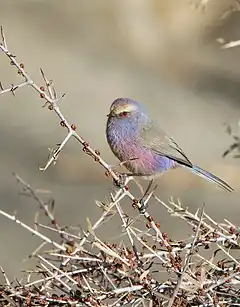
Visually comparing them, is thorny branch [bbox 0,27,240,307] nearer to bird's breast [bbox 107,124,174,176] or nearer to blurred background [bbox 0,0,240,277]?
bird's breast [bbox 107,124,174,176]

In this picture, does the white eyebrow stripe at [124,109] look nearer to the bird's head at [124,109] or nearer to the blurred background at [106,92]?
the bird's head at [124,109]

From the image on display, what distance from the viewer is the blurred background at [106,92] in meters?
3.88

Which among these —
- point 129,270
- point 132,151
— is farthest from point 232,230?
point 132,151

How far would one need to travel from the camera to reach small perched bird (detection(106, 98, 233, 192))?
1.34m

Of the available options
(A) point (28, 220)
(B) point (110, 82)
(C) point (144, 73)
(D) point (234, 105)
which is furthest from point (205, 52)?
(A) point (28, 220)

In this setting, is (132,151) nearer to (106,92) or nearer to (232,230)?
(232,230)

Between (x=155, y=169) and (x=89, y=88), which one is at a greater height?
(x=155, y=169)

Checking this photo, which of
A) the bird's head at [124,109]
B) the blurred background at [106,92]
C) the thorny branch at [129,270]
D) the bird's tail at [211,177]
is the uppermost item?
the bird's head at [124,109]

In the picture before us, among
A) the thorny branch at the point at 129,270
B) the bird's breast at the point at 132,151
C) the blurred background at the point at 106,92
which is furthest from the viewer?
the blurred background at the point at 106,92

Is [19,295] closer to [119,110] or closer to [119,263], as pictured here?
[119,263]

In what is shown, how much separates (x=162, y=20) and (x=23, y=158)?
3355 mm

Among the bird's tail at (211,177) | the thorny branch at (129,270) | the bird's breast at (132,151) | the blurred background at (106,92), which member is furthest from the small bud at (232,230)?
the blurred background at (106,92)

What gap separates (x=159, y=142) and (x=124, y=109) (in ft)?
0.35

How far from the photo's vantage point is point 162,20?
7.51m
